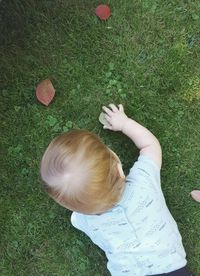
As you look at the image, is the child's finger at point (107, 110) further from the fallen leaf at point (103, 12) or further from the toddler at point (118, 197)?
the fallen leaf at point (103, 12)

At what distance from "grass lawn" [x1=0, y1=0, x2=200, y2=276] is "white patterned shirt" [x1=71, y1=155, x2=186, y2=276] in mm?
201

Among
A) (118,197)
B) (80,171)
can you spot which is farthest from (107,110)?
(80,171)

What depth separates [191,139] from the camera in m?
2.92

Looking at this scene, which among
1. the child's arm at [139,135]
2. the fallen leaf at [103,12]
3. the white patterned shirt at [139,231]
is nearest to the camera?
the white patterned shirt at [139,231]

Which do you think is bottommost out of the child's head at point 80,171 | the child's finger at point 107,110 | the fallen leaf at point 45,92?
the fallen leaf at point 45,92

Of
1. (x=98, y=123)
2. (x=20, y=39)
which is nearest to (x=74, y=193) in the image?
(x=98, y=123)

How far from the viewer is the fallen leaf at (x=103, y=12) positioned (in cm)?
299

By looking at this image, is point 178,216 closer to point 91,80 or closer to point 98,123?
point 98,123

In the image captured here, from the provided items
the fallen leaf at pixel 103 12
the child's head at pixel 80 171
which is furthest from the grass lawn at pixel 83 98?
the child's head at pixel 80 171

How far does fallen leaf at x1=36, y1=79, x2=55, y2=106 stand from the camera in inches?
116

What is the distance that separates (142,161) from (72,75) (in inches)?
23.5

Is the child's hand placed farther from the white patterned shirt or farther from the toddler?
the white patterned shirt

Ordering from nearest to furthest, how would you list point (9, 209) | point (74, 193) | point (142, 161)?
point (74, 193) → point (142, 161) → point (9, 209)

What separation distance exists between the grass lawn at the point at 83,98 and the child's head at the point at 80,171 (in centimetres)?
64
